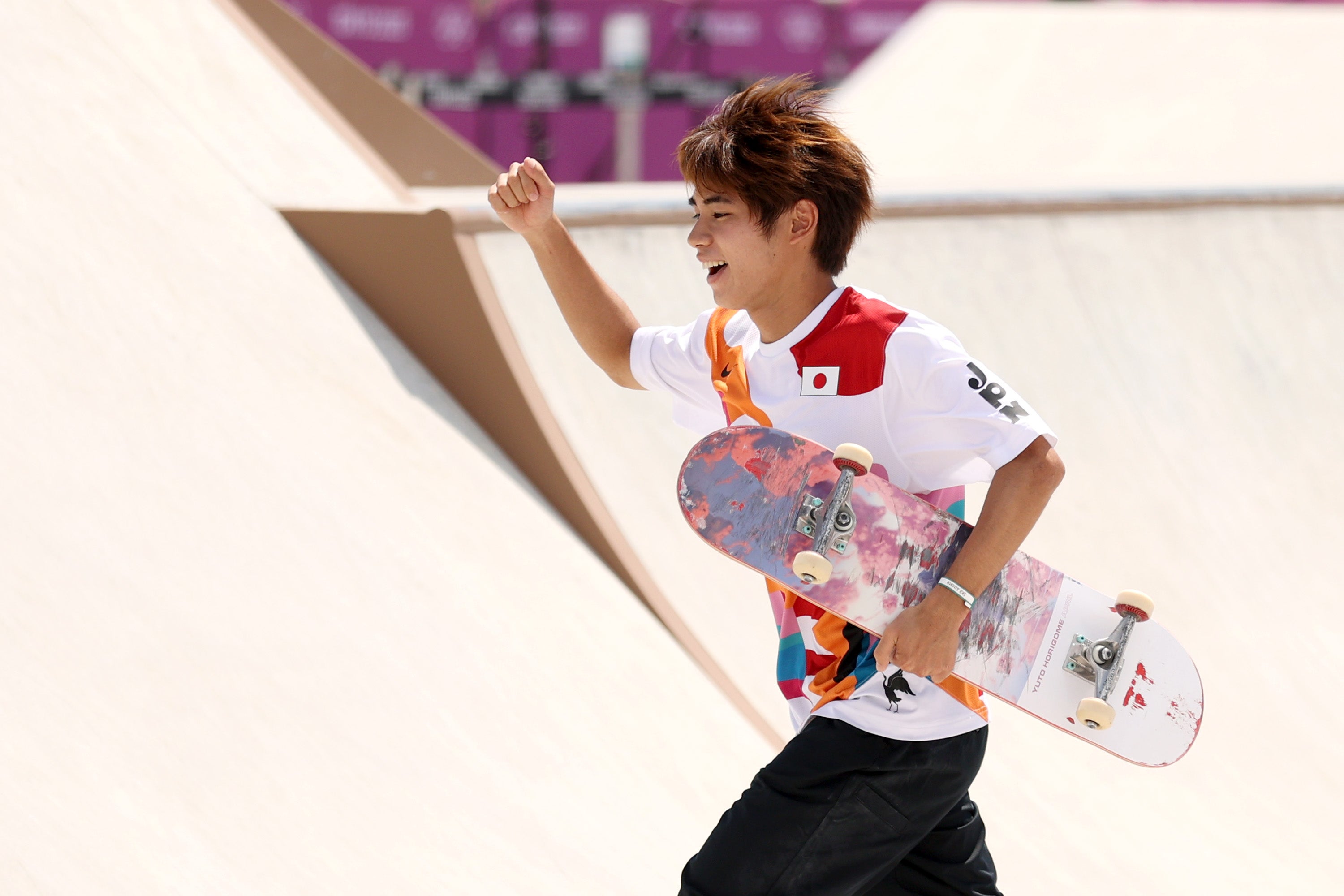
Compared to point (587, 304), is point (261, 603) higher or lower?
lower

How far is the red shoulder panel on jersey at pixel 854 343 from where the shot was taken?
2098 mm

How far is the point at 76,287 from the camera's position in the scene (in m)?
3.69

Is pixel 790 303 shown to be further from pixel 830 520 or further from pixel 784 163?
pixel 830 520

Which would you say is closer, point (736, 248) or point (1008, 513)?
point (1008, 513)

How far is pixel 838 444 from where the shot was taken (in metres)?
2.18

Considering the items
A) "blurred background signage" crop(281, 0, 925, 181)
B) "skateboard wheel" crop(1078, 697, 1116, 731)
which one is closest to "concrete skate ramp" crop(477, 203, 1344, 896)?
"skateboard wheel" crop(1078, 697, 1116, 731)

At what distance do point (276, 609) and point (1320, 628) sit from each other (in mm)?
3962

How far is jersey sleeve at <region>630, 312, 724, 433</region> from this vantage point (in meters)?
2.43

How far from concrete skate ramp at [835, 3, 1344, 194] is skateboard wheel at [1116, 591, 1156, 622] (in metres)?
5.70

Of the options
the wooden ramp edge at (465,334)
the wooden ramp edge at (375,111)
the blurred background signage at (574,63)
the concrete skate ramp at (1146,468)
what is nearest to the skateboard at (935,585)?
the concrete skate ramp at (1146,468)

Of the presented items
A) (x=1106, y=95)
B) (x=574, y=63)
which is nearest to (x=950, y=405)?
(x=1106, y=95)

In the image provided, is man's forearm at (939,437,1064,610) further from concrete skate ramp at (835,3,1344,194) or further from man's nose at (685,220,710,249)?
concrete skate ramp at (835,3,1344,194)

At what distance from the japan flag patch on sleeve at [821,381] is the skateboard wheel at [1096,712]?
68 centimetres

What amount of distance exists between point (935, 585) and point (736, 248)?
682 millimetres
